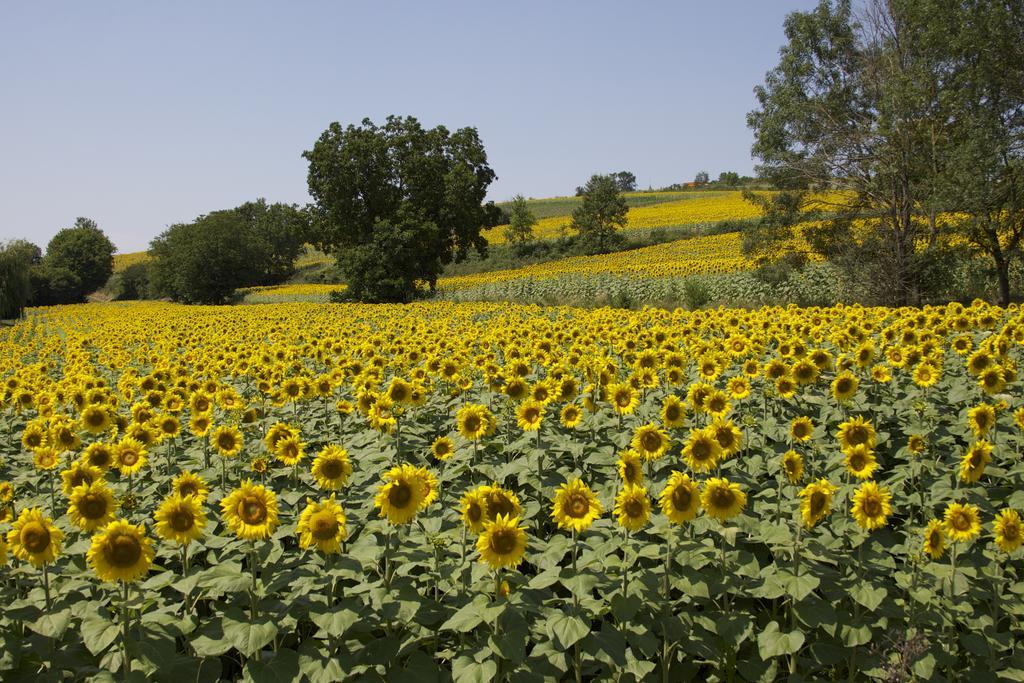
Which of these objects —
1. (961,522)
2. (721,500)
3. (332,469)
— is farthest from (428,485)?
(961,522)

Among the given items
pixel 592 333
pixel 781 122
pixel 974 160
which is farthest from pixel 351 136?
pixel 592 333

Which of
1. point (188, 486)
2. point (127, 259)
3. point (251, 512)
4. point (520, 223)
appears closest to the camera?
point (251, 512)

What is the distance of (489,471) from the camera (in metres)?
4.96

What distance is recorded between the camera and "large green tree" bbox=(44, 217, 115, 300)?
269 ft

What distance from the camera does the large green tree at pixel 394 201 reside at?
136 ft

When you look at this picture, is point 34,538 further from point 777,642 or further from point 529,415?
point 777,642

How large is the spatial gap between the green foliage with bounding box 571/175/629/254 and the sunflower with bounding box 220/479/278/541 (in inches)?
2295

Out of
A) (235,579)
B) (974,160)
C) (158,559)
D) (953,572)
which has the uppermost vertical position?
(974,160)

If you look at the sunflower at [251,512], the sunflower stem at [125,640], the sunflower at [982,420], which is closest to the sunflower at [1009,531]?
the sunflower at [982,420]

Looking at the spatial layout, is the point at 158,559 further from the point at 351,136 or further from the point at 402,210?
the point at 351,136

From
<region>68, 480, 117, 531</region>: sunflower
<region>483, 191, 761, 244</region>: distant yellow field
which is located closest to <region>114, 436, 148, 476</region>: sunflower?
<region>68, 480, 117, 531</region>: sunflower

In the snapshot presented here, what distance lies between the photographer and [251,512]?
332 cm

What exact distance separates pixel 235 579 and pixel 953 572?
12.9 feet

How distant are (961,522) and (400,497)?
3171mm
